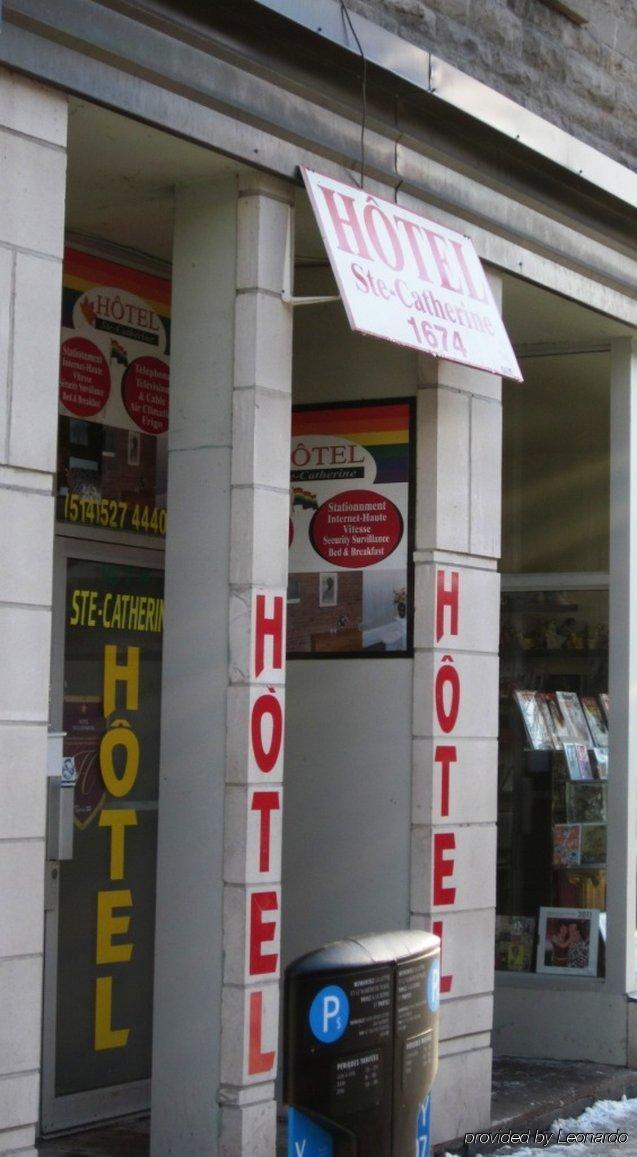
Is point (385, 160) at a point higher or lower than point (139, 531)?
higher

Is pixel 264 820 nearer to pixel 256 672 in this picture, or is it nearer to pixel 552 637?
pixel 256 672

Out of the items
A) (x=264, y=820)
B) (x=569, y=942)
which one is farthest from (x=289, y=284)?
(x=569, y=942)

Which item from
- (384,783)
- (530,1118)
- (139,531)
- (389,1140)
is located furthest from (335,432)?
(389,1140)

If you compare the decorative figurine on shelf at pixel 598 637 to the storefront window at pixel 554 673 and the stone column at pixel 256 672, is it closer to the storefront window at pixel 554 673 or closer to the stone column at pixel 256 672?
the storefront window at pixel 554 673

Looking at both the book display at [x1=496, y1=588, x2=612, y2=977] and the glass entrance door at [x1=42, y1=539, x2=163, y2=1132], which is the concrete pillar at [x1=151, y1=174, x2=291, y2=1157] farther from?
the book display at [x1=496, y1=588, x2=612, y2=977]

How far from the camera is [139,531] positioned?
25.2 feet

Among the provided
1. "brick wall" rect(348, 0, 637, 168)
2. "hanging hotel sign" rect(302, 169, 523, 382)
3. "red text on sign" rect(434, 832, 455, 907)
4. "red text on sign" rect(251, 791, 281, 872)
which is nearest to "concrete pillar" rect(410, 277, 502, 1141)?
"red text on sign" rect(434, 832, 455, 907)

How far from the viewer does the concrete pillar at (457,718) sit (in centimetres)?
730

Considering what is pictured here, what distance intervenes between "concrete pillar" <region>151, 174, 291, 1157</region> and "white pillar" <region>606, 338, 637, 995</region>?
3.21 metres

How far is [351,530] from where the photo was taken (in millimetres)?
7551

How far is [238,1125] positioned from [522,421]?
5175mm

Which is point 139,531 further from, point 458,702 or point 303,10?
point 303,10

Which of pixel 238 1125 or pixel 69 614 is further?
pixel 69 614

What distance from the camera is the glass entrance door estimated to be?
7.25m
